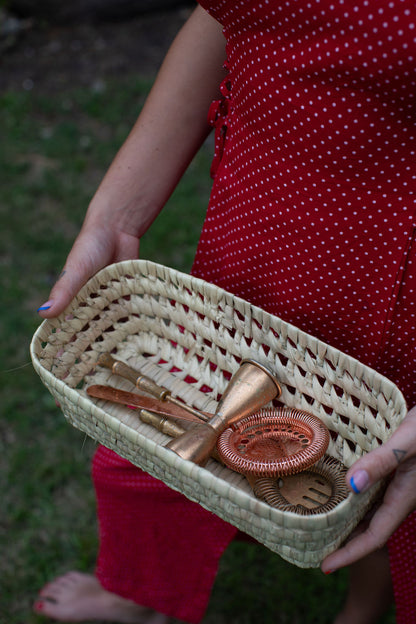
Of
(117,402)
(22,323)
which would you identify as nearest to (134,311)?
(117,402)

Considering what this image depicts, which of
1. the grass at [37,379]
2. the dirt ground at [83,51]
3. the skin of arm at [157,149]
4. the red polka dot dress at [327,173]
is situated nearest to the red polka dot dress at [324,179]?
the red polka dot dress at [327,173]

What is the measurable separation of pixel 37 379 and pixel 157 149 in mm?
1280

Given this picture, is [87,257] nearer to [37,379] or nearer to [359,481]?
[359,481]

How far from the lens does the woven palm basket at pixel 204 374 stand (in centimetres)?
74

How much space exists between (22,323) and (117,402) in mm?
1434

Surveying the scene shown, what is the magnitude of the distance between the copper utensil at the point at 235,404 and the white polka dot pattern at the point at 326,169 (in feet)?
0.35

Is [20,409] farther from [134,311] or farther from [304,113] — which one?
[304,113]

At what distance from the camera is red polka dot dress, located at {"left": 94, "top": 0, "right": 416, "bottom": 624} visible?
75 cm

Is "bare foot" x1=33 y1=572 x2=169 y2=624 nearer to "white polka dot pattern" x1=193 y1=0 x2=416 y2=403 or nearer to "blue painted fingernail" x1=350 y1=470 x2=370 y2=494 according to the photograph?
"white polka dot pattern" x1=193 y1=0 x2=416 y2=403

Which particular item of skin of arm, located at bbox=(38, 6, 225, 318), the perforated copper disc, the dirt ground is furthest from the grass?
the perforated copper disc

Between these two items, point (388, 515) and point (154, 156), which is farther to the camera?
point (154, 156)

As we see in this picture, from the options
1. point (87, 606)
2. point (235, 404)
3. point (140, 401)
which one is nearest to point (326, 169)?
point (235, 404)

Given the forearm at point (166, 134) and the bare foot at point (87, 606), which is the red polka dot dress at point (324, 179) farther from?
the bare foot at point (87, 606)

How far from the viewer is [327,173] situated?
2.77 ft
